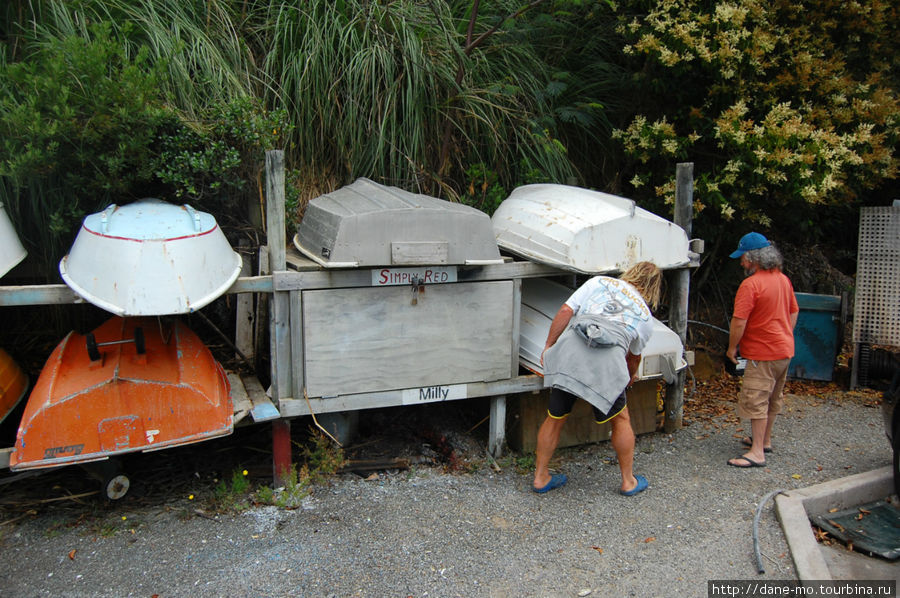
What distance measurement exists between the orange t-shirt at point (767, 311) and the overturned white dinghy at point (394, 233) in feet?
5.73

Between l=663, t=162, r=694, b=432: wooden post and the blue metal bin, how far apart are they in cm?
216

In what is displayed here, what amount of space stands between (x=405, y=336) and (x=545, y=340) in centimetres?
105

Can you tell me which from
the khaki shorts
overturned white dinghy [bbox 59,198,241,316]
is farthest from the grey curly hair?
overturned white dinghy [bbox 59,198,241,316]

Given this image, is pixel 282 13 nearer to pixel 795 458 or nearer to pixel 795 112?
pixel 795 112

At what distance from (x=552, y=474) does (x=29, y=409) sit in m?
3.09

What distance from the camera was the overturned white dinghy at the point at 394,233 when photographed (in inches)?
157

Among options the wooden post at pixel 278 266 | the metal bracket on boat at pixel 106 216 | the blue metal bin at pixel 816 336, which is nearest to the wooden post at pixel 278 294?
the wooden post at pixel 278 266

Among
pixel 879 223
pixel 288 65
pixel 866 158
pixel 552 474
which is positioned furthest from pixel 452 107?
pixel 879 223

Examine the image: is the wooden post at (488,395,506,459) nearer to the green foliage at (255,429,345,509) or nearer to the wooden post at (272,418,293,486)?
the green foliage at (255,429,345,509)

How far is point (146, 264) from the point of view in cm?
356

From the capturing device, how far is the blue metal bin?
267 inches

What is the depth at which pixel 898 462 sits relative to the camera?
4461 mm

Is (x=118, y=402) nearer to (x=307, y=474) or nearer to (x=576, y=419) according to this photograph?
Result: (x=307, y=474)

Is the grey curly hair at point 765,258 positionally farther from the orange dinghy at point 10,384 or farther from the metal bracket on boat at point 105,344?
the orange dinghy at point 10,384
